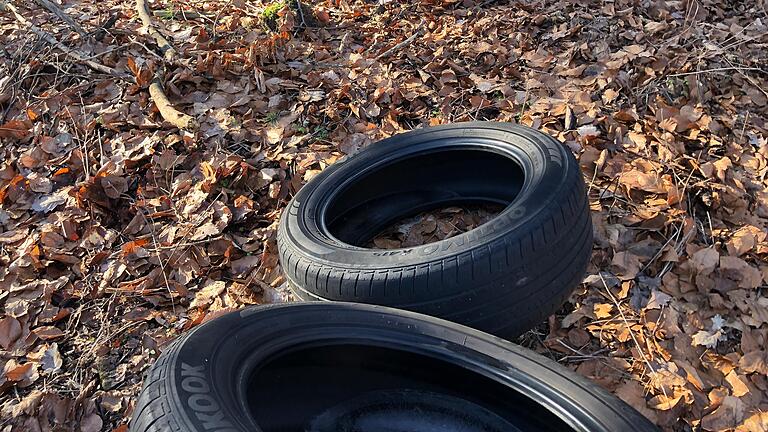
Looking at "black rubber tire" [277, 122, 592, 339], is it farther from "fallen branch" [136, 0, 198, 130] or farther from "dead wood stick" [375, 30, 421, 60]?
"dead wood stick" [375, 30, 421, 60]

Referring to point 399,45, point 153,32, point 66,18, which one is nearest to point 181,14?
point 153,32

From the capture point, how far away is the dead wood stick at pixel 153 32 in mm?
5059

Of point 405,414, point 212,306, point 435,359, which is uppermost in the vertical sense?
point 435,359

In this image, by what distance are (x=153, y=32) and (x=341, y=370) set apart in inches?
156

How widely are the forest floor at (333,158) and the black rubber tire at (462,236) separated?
0.94 feet

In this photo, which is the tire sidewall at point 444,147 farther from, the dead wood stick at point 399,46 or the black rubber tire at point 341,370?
the dead wood stick at point 399,46

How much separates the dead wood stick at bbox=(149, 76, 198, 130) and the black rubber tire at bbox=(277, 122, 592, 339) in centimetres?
126

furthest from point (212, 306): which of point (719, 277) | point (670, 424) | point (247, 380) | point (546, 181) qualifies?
point (719, 277)

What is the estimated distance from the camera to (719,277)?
10.6ft

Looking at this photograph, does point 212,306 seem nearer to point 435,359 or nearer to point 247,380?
point 247,380

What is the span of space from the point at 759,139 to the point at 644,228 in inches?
51.5

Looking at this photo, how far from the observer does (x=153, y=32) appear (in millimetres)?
5336

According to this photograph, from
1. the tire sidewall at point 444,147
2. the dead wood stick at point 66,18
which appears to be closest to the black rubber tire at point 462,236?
the tire sidewall at point 444,147

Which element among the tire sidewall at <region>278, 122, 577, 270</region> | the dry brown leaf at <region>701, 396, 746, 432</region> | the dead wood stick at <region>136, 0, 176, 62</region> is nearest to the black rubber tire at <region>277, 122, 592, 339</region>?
the tire sidewall at <region>278, 122, 577, 270</region>
